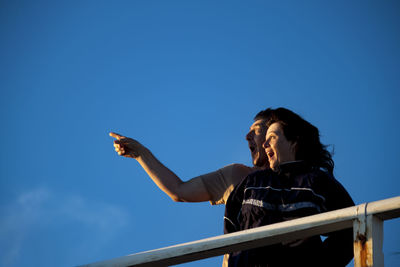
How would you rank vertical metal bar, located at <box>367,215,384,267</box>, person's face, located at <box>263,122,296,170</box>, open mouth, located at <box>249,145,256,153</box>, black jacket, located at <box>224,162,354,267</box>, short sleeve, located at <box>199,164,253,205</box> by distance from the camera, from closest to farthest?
1. vertical metal bar, located at <box>367,215,384,267</box>
2. black jacket, located at <box>224,162,354,267</box>
3. person's face, located at <box>263,122,296,170</box>
4. short sleeve, located at <box>199,164,253,205</box>
5. open mouth, located at <box>249,145,256,153</box>

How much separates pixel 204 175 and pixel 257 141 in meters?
0.43

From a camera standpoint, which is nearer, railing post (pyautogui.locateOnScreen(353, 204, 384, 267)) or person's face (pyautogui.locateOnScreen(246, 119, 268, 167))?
railing post (pyautogui.locateOnScreen(353, 204, 384, 267))

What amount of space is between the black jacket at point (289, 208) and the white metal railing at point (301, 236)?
2.35 ft

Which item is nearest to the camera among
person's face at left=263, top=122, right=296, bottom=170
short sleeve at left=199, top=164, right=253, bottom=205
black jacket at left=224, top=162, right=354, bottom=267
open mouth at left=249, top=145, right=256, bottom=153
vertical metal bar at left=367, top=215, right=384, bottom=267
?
vertical metal bar at left=367, top=215, right=384, bottom=267

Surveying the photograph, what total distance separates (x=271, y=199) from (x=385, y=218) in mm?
1043

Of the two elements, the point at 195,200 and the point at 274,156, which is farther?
the point at 195,200

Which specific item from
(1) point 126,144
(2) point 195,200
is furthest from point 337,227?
(1) point 126,144

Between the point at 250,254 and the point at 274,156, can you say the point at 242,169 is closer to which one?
the point at 274,156

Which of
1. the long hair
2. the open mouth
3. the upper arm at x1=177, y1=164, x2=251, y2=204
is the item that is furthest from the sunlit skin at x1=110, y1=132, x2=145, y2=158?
the long hair

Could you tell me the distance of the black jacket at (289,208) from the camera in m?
2.15

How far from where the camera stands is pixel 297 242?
7.23ft

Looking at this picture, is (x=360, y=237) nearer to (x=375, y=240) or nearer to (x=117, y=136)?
(x=375, y=240)

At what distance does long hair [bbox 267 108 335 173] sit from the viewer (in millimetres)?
2877

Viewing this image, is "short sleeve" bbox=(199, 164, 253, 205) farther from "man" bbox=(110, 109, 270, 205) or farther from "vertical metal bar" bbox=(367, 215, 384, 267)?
"vertical metal bar" bbox=(367, 215, 384, 267)
